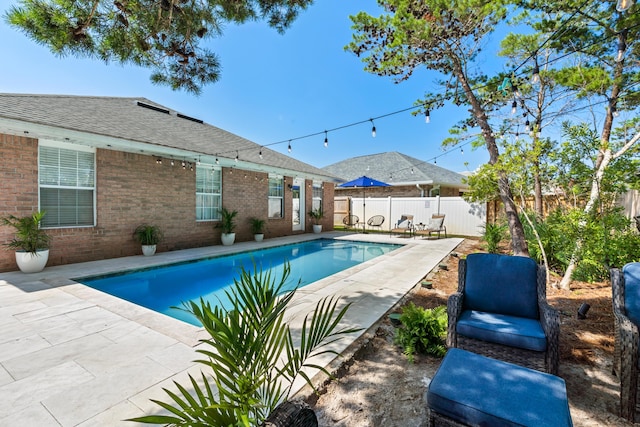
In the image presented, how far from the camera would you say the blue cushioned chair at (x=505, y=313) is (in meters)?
2.38

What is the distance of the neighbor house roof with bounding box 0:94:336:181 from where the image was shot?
19.6 ft

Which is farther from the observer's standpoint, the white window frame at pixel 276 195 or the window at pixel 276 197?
the window at pixel 276 197

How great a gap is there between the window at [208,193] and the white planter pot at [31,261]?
4.29 meters

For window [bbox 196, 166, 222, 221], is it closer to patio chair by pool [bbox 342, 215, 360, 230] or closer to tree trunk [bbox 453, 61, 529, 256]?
tree trunk [bbox 453, 61, 529, 256]

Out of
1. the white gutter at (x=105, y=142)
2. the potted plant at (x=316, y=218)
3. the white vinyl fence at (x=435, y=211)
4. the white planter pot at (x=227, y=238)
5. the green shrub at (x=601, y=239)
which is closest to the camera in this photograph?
the green shrub at (x=601, y=239)

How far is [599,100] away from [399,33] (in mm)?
5781

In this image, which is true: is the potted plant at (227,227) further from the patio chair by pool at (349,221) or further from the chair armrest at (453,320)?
the chair armrest at (453,320)

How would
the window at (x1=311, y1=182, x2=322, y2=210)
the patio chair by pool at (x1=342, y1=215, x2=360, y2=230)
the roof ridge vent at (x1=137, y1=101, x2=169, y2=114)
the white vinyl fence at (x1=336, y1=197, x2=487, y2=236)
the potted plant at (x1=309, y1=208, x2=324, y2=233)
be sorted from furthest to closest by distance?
the patio chair by pool at (x1=342, y1=215, x2=360, y2=230), the window at (x1=311, y1=182, x2=322, y2=210), the potted plant at (x1=309, y1=208, x2=324, y2=233), the white vinyl fence at (x1=336, y1=197, x2=487, y2=236), the roof ridge vent at (x1=137, y1=101, x2=169, y2=114)

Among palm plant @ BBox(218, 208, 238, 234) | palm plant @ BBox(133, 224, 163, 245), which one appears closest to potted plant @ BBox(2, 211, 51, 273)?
palm plant @ BBox(133, 224, 163, 245)

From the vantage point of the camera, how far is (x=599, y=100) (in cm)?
727

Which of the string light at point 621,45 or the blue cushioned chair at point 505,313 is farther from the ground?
the string light at point 621,45

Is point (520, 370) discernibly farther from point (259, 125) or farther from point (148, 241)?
point (259, 125)

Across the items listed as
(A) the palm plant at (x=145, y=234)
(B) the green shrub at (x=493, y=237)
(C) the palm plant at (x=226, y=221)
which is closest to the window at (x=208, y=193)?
(C) the palm plant at (x=226, y=221)

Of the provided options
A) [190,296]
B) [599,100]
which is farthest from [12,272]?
[599,100]
